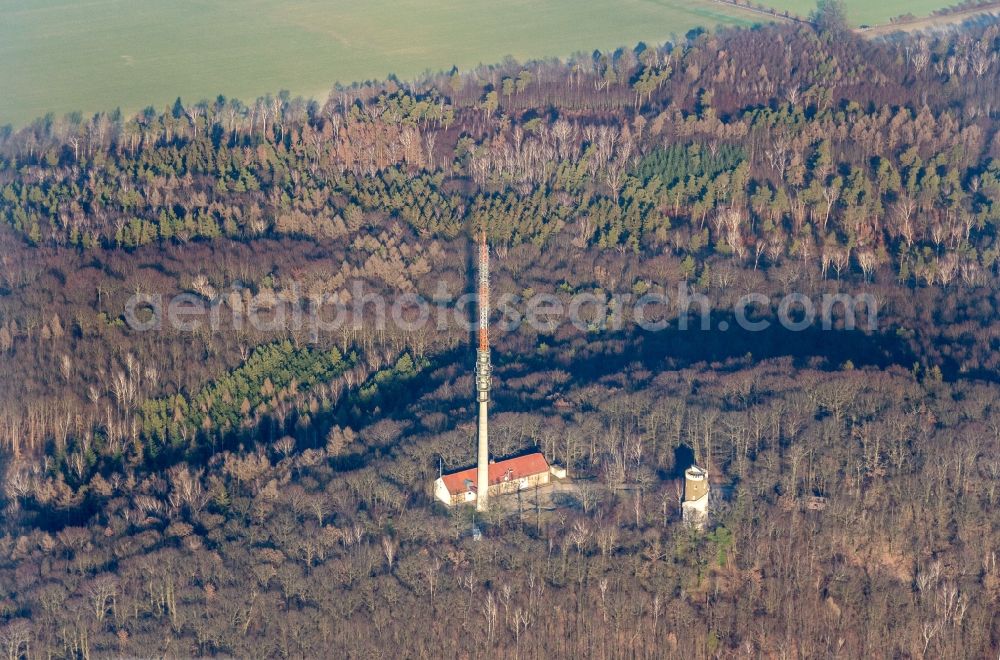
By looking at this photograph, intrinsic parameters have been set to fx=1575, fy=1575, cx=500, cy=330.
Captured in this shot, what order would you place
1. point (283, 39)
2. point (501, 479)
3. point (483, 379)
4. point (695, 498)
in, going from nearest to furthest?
point (483, 379) < point (695, 498) < point (501, 479) < point (283, 39)

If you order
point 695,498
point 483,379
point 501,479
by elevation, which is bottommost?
point 501,479

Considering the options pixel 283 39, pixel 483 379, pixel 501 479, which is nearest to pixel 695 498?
pixel 501 479

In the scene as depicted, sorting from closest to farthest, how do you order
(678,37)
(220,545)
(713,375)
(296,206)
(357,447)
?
(220,545), (357,447), (713,375), (296,206), (678,37)

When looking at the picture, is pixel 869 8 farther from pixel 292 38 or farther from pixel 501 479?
pixel 501 479

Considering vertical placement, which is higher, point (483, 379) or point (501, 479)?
point (483, 379)

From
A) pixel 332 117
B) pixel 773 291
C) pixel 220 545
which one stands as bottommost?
pixel 220 545

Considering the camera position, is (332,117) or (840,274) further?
(332,117)

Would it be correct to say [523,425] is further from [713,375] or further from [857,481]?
[857,481]

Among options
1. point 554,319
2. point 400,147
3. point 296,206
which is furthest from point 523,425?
point 400,147
